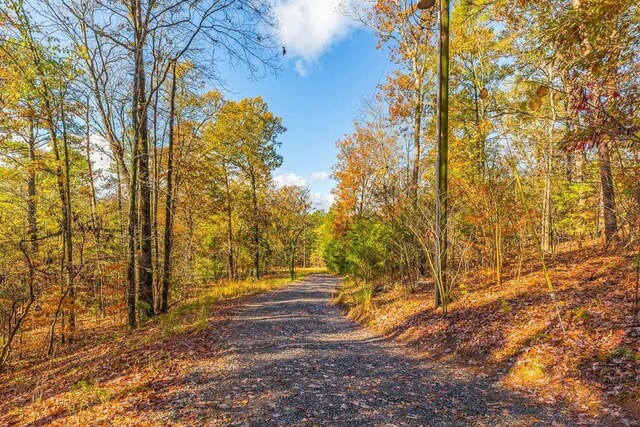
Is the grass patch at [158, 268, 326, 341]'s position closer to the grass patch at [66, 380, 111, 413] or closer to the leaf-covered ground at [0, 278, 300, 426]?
the leaf-covered ground at [0, 278, 300, 426]

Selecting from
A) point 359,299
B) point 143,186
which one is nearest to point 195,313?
point 143,186

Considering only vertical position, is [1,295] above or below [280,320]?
above

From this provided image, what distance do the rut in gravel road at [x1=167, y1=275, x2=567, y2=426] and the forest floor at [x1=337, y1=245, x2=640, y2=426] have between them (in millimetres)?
430

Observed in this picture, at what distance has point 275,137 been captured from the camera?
21.2 m

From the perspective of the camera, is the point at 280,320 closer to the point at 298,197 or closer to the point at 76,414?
the point at 76,414

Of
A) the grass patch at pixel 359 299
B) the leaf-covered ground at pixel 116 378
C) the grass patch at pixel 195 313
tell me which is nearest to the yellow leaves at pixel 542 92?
the leaf-covered ground at pixel 116 378

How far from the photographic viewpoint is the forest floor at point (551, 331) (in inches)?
140

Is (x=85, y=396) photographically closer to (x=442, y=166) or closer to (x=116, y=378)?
(x=116, y=378)

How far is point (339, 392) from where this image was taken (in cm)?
396

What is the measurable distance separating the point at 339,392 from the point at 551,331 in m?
3.36

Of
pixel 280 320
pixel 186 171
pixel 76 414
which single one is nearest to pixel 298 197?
pixel 186 171

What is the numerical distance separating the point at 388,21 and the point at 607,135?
11558 millimetres

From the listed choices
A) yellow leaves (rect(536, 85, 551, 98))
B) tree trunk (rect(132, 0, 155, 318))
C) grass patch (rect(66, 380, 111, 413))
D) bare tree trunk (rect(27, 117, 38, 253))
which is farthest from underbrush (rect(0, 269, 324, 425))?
yellow leaves (rect(536, 85, 551, 98))

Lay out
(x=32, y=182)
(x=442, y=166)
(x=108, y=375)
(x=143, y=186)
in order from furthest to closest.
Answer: (x=32, y=182), (x=143, y=186), (x=442, y=166), (x=108, y=375)
